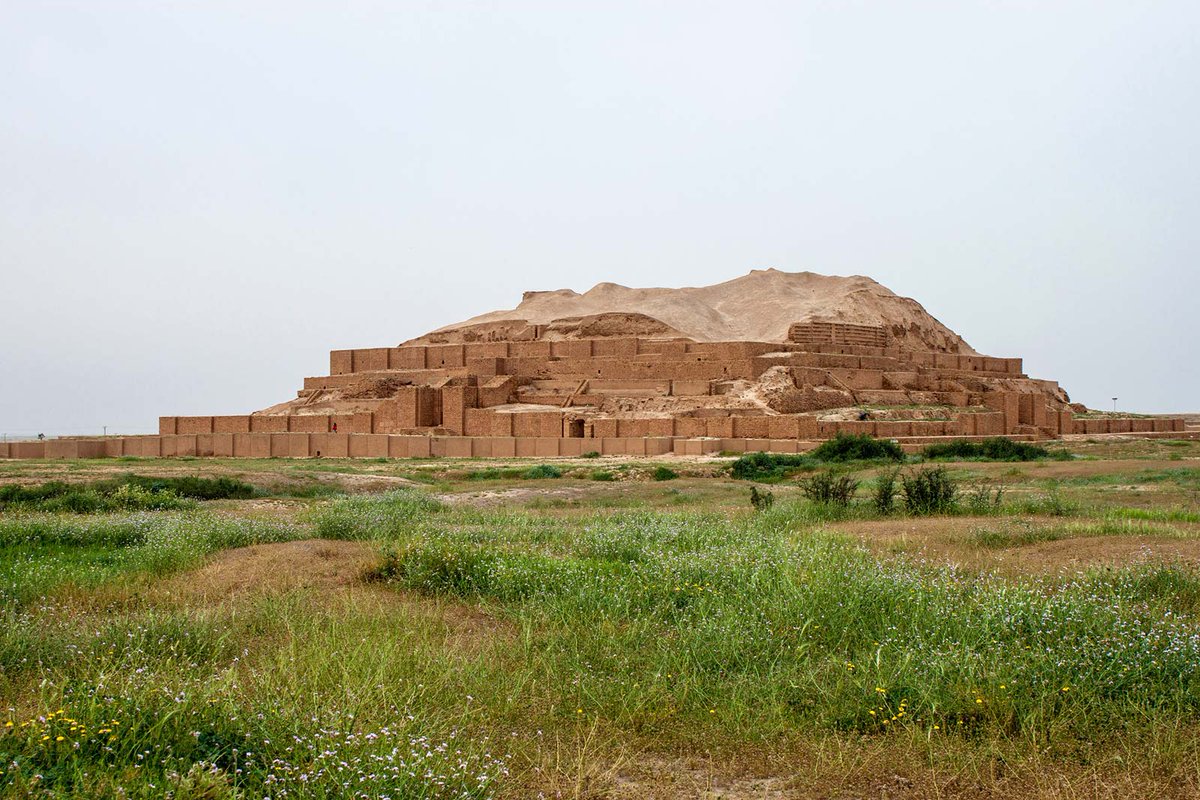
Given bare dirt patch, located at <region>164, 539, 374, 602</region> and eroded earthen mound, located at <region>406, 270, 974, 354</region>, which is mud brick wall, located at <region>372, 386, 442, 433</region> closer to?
eroded earthen mound, located at <region>406, 270, 974, 354</region>

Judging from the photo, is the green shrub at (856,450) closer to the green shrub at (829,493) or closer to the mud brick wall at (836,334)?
the green shrub at (829,493)

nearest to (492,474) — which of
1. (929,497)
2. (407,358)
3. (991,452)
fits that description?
(929,497)

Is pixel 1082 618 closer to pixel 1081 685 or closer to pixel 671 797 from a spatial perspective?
pixel 1081 685

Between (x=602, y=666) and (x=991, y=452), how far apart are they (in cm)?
2052

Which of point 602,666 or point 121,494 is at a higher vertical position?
point 121,494

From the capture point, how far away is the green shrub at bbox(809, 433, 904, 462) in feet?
71.4

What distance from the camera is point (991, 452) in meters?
22.5

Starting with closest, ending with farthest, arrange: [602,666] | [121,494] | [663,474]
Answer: [602,666] → [121,494] → [663,474]

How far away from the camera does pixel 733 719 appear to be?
11.9 feet

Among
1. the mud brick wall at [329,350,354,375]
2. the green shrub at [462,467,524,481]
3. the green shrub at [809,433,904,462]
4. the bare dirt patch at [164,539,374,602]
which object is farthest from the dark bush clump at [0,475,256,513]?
the mud brick wall at [329,350,354,375]

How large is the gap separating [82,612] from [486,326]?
3960cm

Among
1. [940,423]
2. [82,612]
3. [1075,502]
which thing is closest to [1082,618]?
[82,612]

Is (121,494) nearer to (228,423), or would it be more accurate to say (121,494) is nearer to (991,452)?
(991,452)

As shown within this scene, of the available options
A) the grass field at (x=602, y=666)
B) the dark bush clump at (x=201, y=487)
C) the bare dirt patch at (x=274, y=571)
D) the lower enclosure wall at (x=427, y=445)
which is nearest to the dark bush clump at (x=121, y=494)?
the dark bush clump at (x=201, y=487)
